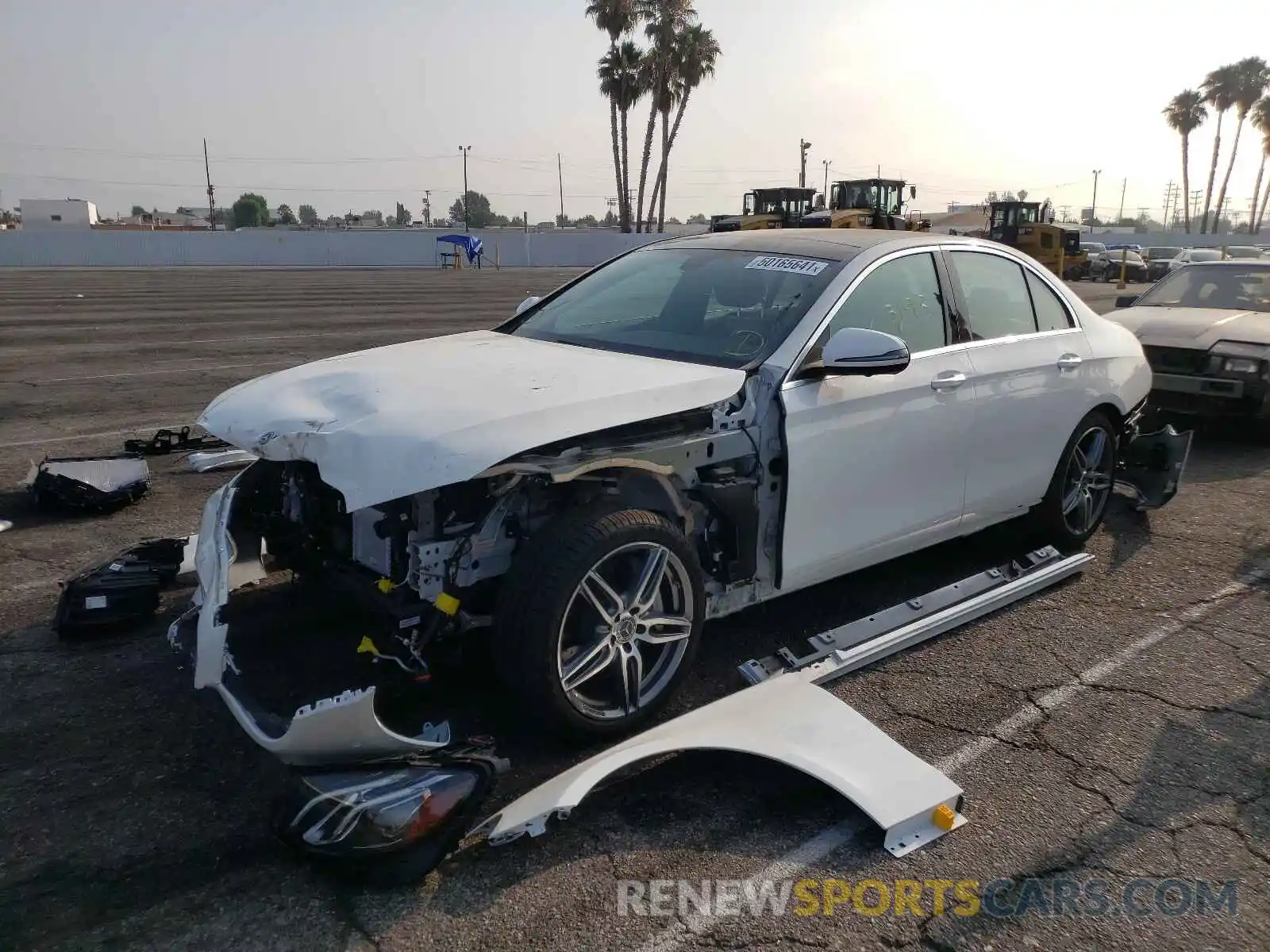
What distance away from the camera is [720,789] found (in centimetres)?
320

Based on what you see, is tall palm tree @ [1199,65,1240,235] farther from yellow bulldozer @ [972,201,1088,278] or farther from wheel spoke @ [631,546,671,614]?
wheel spoke @ [631,546,671,614]

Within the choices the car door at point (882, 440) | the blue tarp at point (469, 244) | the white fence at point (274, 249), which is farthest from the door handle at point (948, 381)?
the blue tarp at point (469, 244)

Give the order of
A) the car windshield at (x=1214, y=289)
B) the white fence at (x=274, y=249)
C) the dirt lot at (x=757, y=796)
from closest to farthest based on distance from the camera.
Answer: the dirt lot at (x=757, y=796) < the car windshield at (x=1214, y=289) < the white fence at (x=274, y=249)

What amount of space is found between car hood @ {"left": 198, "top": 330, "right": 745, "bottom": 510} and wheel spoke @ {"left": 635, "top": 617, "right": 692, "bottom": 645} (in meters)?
0.74

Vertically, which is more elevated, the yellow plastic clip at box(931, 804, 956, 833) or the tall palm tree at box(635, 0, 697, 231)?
the tall palm tree at box(635, 0, 697, 231)

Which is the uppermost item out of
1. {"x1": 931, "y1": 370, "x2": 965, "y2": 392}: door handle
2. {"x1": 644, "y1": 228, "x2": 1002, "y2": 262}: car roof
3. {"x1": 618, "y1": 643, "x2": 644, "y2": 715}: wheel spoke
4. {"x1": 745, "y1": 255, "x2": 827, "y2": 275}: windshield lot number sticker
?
{"x1": 644, "y1": 228, "x2": 1002, "y2": 262}: car roof

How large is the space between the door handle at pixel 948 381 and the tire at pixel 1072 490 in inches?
44.9

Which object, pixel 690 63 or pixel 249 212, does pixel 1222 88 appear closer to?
pixel 690 63

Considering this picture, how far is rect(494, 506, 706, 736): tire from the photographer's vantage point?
309 centimetres

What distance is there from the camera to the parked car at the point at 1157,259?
39.5m

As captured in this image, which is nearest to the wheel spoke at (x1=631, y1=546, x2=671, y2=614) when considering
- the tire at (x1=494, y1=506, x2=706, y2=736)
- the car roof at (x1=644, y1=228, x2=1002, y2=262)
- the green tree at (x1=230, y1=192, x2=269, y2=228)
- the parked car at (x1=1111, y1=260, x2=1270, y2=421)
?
the tire at (x1=494, y1=506, x2=706, y2=736)

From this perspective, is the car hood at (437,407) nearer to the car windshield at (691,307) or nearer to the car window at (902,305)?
the car windshield at (691,307)

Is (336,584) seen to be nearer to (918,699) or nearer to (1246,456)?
(918,699)

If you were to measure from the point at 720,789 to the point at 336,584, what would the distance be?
1545mm
